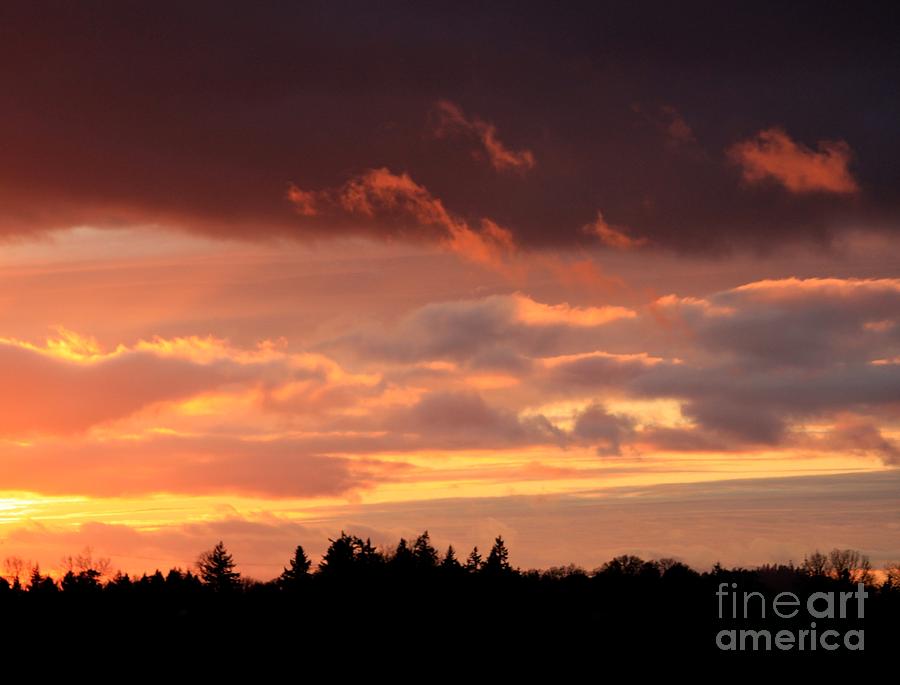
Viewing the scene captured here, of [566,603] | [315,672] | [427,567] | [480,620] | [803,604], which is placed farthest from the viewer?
Answer: [427,567]

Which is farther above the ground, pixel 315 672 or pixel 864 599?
pixel 864 599

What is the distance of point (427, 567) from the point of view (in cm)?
18888

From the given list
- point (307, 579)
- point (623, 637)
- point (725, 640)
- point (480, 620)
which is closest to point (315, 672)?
point (480, 620)

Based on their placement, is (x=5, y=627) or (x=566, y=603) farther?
(x=566, y=603)

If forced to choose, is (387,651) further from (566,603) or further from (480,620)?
(566,603)

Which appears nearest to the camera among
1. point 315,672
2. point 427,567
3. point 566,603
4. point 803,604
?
point 315,672

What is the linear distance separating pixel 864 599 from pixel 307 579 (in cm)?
9015

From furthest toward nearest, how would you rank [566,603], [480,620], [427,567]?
[427,567], [566,603], [480,620]

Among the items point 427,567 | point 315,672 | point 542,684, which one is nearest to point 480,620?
point 542,684

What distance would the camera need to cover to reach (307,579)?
634ft

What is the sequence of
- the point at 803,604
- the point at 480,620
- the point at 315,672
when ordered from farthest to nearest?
the point at 803,604, the point at 480,620, the point at 315,672

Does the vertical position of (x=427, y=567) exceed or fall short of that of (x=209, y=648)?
it exceeds it

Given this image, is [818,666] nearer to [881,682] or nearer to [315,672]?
[881,682]

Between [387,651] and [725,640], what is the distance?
42.7 m
